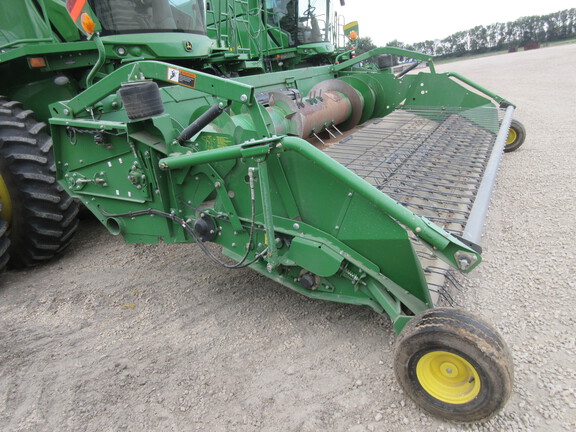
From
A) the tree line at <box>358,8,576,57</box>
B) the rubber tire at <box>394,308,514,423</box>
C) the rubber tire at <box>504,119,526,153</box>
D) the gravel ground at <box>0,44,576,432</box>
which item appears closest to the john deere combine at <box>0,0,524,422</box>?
the rubber tire at <box>394,308,514,423</box>

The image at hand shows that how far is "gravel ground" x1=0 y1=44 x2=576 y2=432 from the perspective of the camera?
1.86 meters

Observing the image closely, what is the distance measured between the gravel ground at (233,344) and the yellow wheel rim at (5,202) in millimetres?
526

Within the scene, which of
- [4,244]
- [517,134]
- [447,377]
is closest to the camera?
[447,377]

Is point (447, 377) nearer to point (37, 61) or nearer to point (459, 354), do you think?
point (459, 354)

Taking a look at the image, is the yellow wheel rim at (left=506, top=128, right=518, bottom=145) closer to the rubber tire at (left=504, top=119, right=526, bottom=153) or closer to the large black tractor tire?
the rubber tire at (left=504, top=119, right=526, bottom=153)

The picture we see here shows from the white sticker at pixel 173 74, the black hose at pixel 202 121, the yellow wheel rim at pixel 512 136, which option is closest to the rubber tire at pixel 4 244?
the black hose at pixel 202 121

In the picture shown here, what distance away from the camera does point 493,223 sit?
3.49 m

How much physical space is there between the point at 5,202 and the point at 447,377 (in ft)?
9.98

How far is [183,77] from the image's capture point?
2262mm

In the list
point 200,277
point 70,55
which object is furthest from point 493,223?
point 70,55

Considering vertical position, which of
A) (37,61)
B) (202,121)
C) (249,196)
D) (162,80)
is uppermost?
(37,61)

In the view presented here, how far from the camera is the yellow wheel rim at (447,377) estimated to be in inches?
67.6

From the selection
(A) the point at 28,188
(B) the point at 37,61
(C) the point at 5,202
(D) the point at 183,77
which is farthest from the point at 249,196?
(B) the point at 37,61

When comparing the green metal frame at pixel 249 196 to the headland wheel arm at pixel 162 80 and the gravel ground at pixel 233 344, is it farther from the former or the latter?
the gravel ground at pixel 233 344
